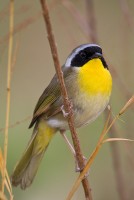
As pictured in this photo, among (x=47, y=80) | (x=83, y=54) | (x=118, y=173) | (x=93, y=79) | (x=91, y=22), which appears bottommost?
(x=47, y=80)

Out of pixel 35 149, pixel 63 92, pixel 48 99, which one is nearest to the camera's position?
pixel 63 92

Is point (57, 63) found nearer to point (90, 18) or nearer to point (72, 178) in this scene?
point (90, 18)

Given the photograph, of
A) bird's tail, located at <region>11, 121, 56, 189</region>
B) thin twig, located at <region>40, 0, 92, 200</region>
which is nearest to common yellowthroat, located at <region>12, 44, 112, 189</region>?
bird's tail, located at <region>11, 121, 56, 189</region>

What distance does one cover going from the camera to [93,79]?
2564 millimetres

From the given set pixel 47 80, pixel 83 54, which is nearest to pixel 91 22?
pixel 83 54

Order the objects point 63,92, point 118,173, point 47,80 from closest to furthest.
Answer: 1. point 63,92
2. point 118,173
3. point 47,80

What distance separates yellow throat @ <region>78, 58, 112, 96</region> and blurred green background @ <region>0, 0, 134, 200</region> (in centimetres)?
6

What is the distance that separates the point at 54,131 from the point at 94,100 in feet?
1.14

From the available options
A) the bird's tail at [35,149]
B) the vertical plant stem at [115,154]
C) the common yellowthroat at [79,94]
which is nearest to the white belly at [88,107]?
the common yellowthroat at [79,94]

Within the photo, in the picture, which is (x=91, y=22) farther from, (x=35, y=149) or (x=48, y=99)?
(x=35, y=149)

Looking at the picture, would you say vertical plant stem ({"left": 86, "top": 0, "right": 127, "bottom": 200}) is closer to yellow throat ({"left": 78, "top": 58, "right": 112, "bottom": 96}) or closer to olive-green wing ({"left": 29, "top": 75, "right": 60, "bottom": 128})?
yellow throat ({"left": 78, "top": 58, "right": 112, "bottom": 96})

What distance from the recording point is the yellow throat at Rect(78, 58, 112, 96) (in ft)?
8.39

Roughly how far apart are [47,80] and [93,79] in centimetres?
240

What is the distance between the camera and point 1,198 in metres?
1.51
